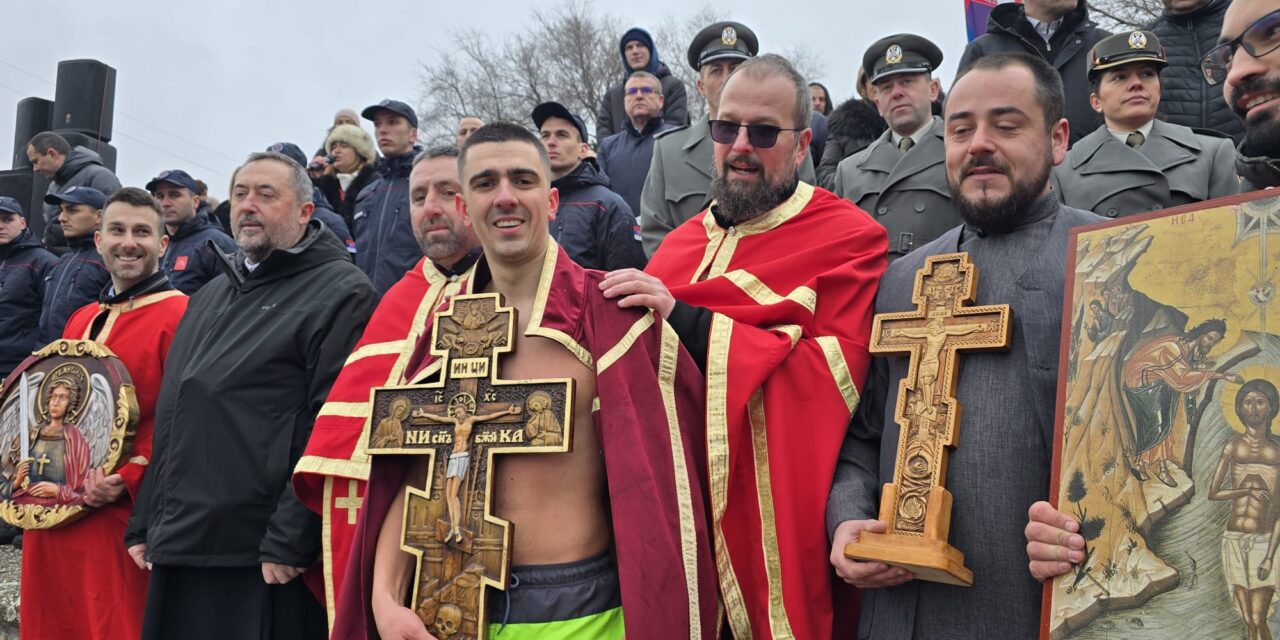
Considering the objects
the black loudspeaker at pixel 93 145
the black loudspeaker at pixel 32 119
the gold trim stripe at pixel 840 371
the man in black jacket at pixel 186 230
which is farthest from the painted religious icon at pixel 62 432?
the black loudspeaker at pixel 32 119

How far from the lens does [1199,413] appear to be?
2172 millimetres

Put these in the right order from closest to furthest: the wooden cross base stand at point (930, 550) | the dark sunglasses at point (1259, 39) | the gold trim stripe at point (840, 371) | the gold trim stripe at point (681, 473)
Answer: the dark sunglasses at point (1259, 39), the wooden cross base stand at point (930, 550), the gold trim stripe at point (681, 473), the gold trim stripe at point (840, 371)

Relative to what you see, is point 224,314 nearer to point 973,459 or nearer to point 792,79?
point 792,79

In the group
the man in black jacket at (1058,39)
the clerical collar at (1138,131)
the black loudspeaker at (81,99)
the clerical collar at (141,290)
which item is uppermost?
the black loudspeaker at (81,99)

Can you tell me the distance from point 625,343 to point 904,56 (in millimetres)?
3048

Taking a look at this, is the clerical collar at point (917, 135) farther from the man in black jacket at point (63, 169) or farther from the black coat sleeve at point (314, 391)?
the man in black jacket at point (63, 169)

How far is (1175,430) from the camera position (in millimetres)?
2211

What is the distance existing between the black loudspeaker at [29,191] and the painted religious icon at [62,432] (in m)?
7.76

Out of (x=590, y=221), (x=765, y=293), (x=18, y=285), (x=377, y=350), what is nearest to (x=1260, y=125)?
(x=765, y=293)

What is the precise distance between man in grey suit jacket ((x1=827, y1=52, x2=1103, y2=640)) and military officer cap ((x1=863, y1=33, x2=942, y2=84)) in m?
2.24

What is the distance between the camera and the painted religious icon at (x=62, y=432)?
509 centimetres

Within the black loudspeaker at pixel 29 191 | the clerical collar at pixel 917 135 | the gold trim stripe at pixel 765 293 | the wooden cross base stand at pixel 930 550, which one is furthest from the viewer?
the black loudspeaker at pixel 29 191

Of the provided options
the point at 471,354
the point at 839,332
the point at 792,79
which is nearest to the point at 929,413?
the point at 839,332

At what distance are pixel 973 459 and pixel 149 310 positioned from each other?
457 cm
